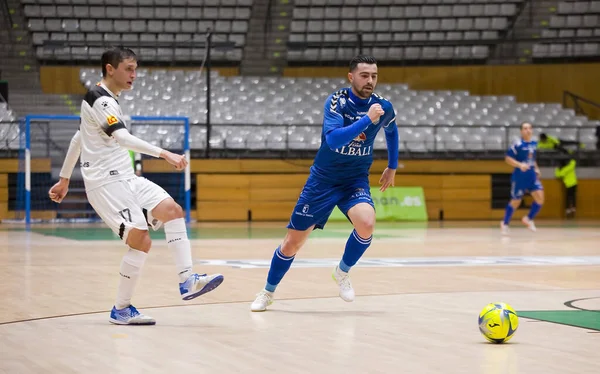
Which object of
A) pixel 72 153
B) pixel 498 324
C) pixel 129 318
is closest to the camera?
pixel 498 324

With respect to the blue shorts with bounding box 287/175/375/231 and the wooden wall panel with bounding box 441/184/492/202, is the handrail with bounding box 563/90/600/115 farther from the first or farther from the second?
the blue shorts with bounding box 287/175/375/231

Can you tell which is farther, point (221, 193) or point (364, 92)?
point (221, 193)

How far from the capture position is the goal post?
20.7 metres

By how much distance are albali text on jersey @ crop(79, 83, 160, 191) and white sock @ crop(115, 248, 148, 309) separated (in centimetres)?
57

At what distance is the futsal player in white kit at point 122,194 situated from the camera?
22.0 ft

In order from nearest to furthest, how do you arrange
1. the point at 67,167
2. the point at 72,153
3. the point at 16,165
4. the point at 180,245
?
the point at 180,245, the point at 72,153, the point at 67,167, the point at 16,165

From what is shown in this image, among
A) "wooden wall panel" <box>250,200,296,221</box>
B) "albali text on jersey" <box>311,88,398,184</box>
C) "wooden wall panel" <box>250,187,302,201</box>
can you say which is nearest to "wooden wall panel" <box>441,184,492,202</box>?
"wooden wall panel" <box>250,187,302,201</box>

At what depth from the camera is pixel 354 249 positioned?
7.77m

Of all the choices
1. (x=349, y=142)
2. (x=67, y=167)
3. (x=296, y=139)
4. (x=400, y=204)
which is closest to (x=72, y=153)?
(x=67, y=167)

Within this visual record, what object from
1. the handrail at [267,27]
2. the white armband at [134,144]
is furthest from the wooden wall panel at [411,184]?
the white armband at [134,144]

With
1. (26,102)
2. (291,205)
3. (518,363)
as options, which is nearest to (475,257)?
(518,363)

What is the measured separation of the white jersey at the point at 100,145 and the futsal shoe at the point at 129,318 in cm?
92

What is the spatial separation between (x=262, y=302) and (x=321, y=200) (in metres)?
0.96

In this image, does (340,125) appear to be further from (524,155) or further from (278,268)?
(524,155)
